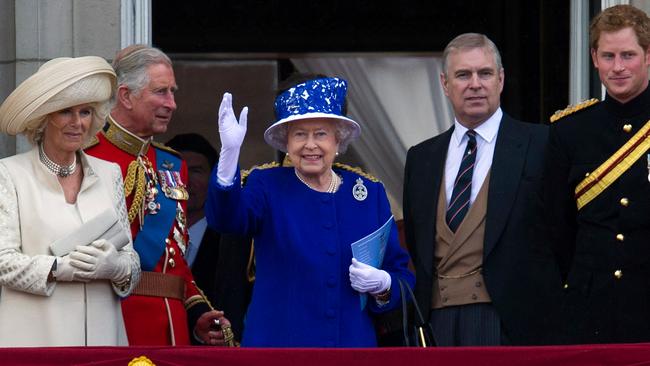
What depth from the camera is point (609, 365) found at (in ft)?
17.6

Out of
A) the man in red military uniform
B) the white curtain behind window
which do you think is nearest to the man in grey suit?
the man in red military uniform

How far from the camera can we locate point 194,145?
889 centimetres

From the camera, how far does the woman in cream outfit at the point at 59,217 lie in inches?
222

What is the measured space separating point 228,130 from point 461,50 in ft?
4.39

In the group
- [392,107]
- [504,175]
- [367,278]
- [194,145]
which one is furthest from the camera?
[392,107]

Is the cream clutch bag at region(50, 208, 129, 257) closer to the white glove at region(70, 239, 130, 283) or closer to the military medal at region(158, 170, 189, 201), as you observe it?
the white glove at region(70, 239, 130, 283)

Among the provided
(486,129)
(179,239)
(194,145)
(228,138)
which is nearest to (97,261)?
(228,138)

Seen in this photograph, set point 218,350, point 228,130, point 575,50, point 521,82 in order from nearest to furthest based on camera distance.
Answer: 1. point 218,350
2. point 228,130
3. point 575,50
4. point 521,82

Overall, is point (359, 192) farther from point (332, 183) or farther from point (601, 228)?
point (601, 228)

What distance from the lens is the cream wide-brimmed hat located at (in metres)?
5.77

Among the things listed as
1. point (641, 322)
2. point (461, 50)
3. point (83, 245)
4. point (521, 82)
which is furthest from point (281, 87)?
point (521, 82)

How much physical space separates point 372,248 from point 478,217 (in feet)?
1.62

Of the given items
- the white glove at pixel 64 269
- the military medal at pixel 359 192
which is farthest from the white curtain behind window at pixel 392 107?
the white glove at pixel 64 269

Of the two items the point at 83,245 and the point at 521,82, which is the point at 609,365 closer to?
the point at 83,245
